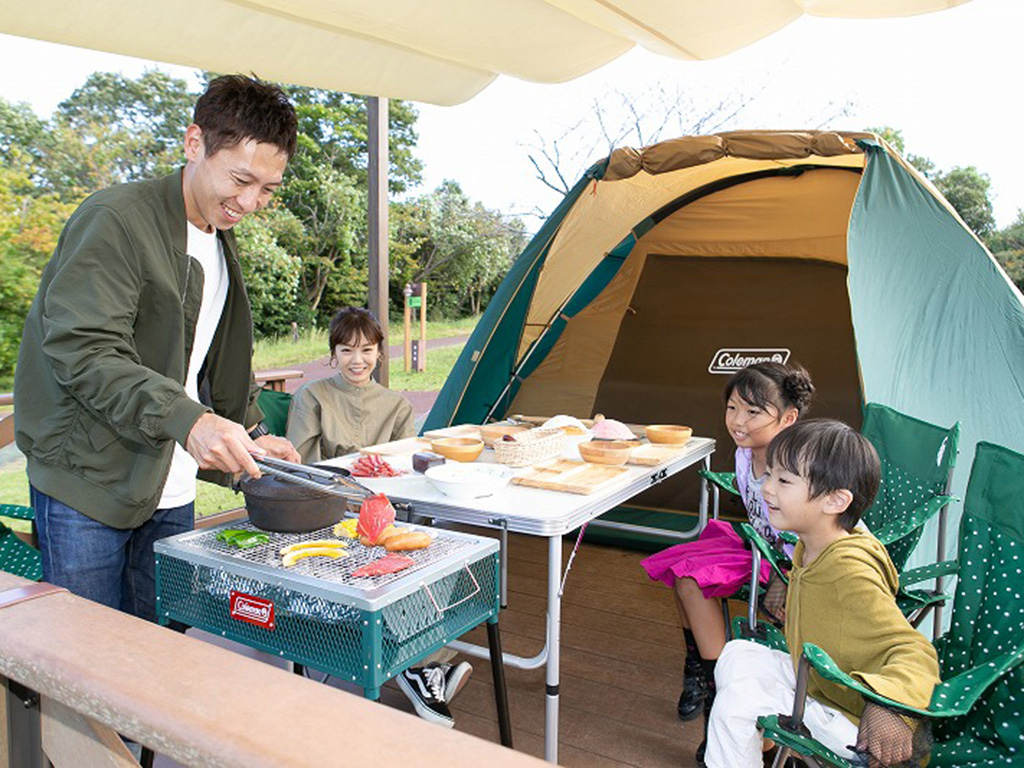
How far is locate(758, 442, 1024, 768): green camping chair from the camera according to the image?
1.33 m

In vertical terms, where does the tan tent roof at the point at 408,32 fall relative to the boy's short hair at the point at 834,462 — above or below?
above

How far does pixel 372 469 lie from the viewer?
2297 mm

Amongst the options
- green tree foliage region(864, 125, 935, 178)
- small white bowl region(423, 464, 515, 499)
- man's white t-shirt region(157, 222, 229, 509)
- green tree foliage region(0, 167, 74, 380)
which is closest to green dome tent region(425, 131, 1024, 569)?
small white bowl region(423, 464, 515, 499)

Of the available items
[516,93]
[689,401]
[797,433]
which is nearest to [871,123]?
[516,93]

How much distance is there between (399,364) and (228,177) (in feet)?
31.9

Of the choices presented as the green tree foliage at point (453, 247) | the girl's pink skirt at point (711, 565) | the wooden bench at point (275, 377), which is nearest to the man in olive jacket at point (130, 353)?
the girl's pink skirt at point (711, 565)

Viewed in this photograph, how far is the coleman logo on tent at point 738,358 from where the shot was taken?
4.03m

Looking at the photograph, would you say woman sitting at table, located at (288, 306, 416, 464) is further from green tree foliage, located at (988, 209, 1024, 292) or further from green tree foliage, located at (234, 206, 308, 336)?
green tree foliage, located at (988, 209, 1024, 292)

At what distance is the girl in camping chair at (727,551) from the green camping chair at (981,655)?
690 mm

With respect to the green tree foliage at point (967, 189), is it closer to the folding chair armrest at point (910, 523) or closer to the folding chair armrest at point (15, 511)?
the folding chair armrest at point (910, 523)

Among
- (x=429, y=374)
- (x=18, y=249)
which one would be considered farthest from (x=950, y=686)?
Answer: (x=429, y=374)

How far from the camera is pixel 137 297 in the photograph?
1.60m

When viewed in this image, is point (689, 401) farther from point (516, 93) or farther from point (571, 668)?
point (516, 93)

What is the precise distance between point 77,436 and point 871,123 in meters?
15.6
